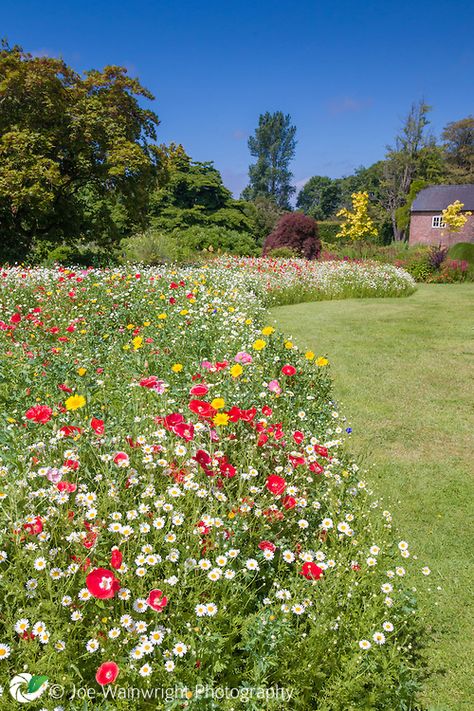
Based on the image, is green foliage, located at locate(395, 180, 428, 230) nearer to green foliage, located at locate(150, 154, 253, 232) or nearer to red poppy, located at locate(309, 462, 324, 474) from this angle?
green foliage, located at locate(150, 154, 253, 232)

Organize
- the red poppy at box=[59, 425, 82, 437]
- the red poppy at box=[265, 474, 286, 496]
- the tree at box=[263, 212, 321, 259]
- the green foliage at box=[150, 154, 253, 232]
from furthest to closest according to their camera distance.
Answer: the green foliage at box=[150, 154, 253, 232]
the tree at box=[263, 212, 321, 259]
the red poppy at box=[59, 425, 82, 437]
the red poppy at box=[265, 474, 286, 496]

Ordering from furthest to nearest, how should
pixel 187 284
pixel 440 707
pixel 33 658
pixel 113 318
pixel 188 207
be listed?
pixel 188 207 < pixel 187 284 < pixel 113 318 < pixel 440 707 < pixel 33 658

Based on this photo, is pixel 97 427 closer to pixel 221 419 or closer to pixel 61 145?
pixel 221 419

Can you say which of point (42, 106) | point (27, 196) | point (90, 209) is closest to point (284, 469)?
point (27, 196)

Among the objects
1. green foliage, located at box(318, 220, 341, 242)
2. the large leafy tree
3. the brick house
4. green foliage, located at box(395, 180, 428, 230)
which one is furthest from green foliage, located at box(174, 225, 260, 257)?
green foliage, located at box(395, 180, 428, 230)

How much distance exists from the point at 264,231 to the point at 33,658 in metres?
35.6

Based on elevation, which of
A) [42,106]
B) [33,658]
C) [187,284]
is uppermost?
[42,106]

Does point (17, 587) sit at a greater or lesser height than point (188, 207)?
lesser

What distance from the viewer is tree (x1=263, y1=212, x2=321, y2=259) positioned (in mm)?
22141

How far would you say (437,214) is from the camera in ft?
121

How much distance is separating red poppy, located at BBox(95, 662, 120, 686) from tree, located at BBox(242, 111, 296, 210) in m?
66.3

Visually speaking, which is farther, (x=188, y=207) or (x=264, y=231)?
(x=264, y=231)

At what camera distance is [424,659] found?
2420mm

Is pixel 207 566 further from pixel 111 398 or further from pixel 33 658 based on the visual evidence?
pixel 111 398
